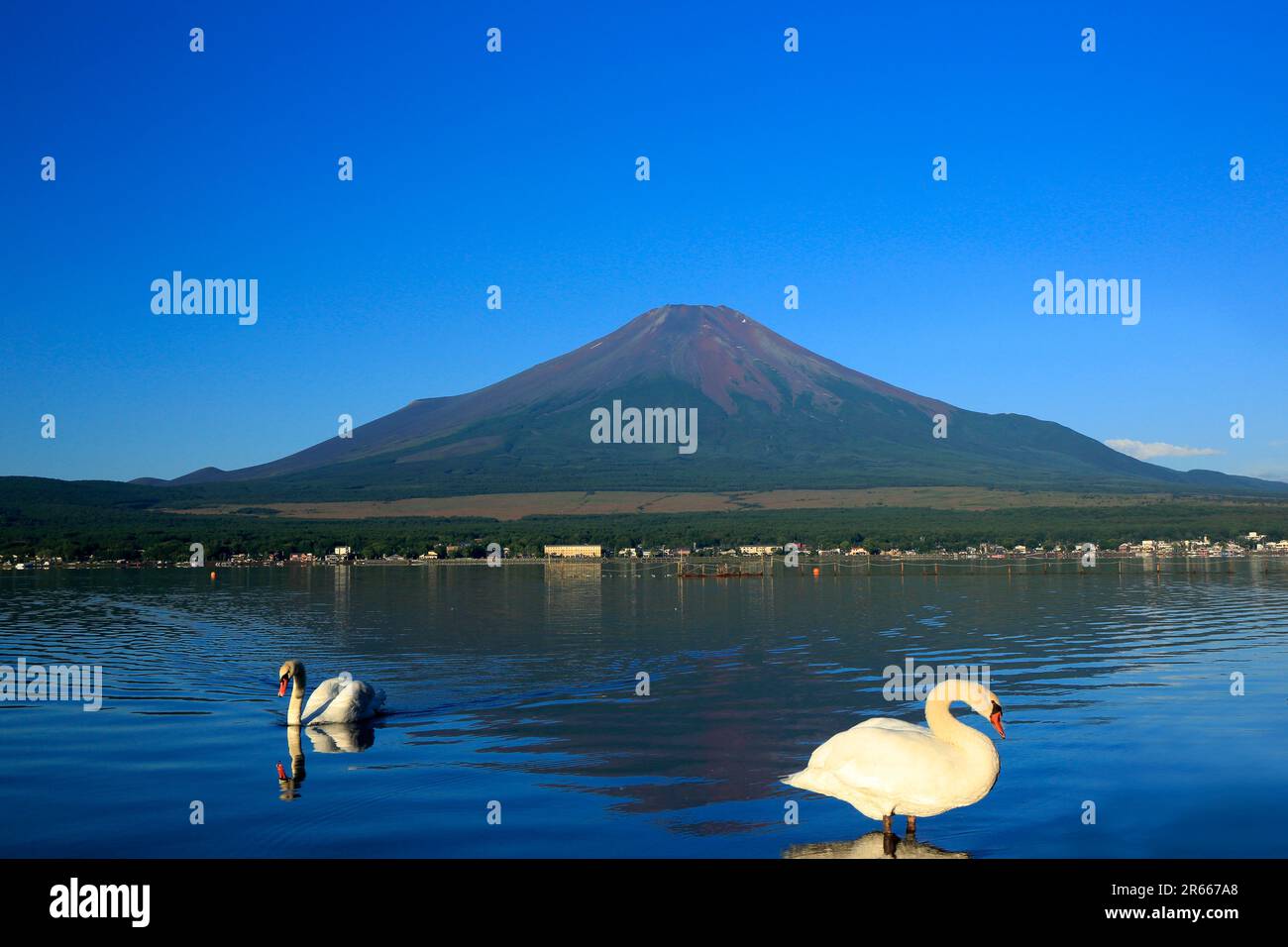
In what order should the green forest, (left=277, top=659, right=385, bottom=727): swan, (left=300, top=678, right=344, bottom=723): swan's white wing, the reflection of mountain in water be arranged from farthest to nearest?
the green forest, the reflection of mountain in water, (left=300, top=678, right=344, bottom=723): swan's white wing, (left=277, top=659, right=385, bottom=727): swan

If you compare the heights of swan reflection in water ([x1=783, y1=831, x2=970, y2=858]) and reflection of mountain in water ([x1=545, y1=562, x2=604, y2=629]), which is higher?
swan reflection in water ([x1=783, y1=831, x2=970, y2=858])

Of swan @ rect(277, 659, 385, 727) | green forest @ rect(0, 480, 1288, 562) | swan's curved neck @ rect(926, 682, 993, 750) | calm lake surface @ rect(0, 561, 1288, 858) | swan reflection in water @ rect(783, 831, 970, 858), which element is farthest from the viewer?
green forest @ rect(0, 480, 1288, 562)

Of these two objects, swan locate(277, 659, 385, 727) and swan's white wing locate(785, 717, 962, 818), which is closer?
swan's white wing locate(785, 717, 962, 818)

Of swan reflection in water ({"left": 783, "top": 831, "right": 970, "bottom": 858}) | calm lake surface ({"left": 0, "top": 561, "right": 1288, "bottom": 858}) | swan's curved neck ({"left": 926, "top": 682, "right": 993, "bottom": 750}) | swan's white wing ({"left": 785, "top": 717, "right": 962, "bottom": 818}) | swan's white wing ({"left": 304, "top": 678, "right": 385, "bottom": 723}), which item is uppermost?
swan's curved neck ({"left": 926, "top": 682, "right": 993, "bottom": 750})

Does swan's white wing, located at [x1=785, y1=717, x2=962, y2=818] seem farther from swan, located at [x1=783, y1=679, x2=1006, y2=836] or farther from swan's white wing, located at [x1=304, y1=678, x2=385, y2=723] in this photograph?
swan's white wing, located at [x1=304, y1=678, x2=385, y2=723]

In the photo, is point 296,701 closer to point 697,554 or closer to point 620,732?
point 620,732

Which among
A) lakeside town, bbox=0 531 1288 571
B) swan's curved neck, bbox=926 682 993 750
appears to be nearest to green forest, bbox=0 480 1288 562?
lakeside town, bbox=0 531 1288 571

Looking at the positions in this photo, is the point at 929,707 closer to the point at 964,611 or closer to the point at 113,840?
the point at 113,840

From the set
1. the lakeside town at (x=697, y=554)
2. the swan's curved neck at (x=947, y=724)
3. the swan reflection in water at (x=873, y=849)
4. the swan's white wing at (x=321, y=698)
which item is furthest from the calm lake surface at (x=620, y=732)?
the lakeside town at (x=697, y=554)
